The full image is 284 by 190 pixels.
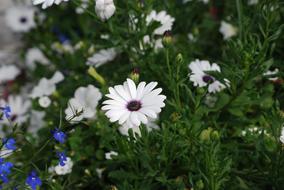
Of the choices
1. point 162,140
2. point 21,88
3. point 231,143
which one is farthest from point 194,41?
point 21,88

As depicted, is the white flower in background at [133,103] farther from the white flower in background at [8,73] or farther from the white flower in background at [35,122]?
the white flower in background at [8,73]

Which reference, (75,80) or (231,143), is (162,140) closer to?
(231,143)

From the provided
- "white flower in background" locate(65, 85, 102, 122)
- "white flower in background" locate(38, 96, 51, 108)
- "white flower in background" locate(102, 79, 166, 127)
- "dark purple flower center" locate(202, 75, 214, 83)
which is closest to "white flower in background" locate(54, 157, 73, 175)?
"white flower in background" locate(65, 85, 102, 122)

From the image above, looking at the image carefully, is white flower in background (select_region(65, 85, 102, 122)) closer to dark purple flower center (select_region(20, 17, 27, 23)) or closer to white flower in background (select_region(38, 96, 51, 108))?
white flower in background (select_region(38, 96, 51, 108))

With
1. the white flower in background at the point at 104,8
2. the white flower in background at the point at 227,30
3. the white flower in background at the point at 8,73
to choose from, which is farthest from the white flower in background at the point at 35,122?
the white flower in background at the point at 227,30

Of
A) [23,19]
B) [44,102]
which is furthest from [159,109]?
[23,19]
